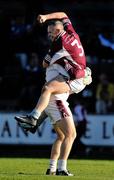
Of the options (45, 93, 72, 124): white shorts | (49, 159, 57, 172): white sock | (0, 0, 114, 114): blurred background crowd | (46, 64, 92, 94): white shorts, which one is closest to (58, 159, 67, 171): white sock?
(49, 159, 57, 172): white sock

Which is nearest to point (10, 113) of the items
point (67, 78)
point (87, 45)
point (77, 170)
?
point (87, 45)

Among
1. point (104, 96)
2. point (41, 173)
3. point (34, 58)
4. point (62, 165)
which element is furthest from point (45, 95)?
point (34, 58)

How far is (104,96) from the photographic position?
2534 centimetres

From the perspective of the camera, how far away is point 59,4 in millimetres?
30938

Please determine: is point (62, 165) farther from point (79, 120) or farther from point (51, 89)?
point (79, 120)

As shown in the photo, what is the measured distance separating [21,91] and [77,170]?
12.8 meters

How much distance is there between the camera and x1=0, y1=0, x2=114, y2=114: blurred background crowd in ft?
84.2

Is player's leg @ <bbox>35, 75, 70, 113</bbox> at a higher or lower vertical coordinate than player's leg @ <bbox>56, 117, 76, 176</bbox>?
higher

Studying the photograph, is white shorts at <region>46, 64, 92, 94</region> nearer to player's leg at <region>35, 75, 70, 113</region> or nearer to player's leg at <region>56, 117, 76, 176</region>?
player's leg at <region>35, 75, 70, 113</region>

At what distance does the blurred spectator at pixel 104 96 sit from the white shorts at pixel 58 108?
1275cm

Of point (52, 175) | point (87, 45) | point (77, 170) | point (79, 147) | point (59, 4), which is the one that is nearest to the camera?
point (52, 175)

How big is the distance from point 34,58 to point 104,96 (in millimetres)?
2703

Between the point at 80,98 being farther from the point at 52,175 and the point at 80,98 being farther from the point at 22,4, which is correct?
the point at 52,175

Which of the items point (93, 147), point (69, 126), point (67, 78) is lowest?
point (93, 147)
